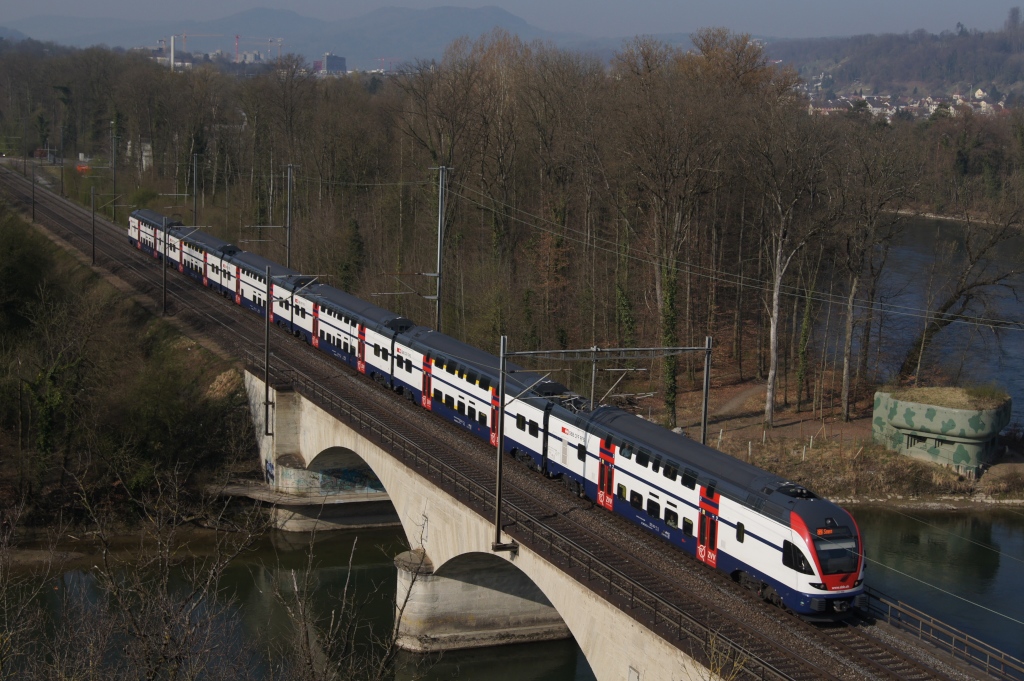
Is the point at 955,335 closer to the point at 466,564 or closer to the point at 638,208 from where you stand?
the point at 638,208

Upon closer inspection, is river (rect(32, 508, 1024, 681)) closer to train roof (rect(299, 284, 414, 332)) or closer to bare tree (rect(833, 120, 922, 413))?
train roof (rect(299, 284, 414, 332))

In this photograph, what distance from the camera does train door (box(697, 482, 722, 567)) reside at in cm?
2980

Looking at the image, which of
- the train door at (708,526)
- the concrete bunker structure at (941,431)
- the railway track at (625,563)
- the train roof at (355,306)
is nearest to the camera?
the railway track at (625,563)

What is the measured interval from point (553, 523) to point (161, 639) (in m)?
17.8

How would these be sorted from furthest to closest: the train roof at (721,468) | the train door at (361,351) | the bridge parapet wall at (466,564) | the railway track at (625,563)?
1. the train door at (361,351)
2. the train roof at (721,468)
3. the bridge parapet wall at (466,564)
4. the railway track at (625,563)

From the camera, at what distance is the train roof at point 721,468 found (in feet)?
91.6

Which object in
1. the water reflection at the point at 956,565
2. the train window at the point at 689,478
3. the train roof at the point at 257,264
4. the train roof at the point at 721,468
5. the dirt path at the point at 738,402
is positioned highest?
the train roof at the point at 721,468

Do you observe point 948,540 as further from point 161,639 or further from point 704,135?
point 161,639

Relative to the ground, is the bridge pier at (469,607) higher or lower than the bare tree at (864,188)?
lower

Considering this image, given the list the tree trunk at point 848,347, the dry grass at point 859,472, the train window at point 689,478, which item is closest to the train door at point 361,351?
the dry grass at point 859,472

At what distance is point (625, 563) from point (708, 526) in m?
2.49

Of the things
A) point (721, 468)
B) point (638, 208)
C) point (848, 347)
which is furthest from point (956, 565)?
point (638, 208)

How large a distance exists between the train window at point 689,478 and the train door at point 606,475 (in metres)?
3.64

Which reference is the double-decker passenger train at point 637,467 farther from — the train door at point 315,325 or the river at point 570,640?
the river at point 570,640
